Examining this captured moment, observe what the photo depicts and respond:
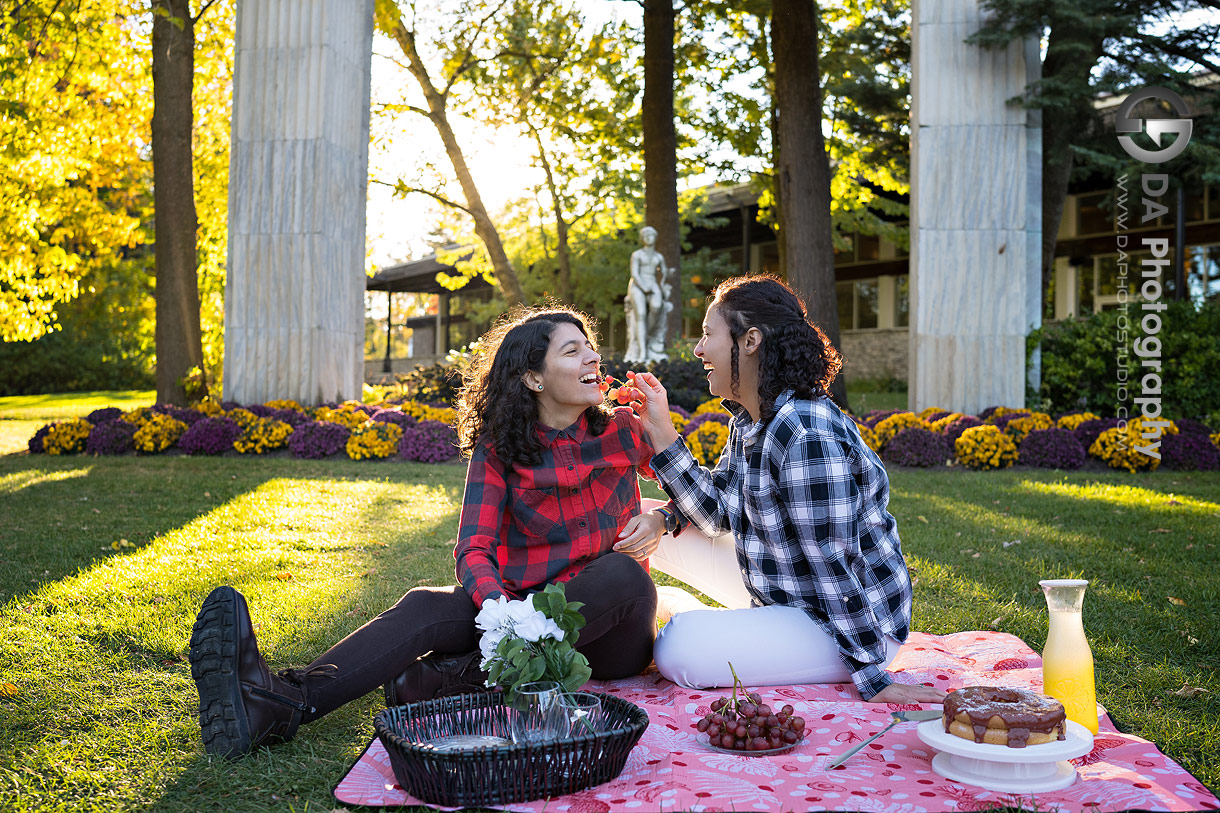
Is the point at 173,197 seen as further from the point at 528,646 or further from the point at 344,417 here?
the point at 528,646

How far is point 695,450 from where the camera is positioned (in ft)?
28.1

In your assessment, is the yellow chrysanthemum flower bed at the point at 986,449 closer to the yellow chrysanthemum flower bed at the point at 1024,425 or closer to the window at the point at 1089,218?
the yellow chrysanthemum flower bed at the point at 1024,425

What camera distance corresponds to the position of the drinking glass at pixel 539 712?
2348mm

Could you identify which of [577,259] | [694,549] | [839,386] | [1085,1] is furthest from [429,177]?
[694,549]

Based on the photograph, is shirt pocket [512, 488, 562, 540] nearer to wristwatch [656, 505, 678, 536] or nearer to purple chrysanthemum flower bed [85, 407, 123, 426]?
wristwatch [656, 505, 678, 536]

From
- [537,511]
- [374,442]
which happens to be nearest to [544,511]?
[537,511]

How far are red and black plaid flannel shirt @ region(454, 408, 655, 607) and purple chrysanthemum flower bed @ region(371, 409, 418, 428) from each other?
274 inches

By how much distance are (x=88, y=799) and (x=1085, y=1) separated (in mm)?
12012

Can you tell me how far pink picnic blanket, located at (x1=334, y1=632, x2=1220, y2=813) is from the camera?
2260 millimetres

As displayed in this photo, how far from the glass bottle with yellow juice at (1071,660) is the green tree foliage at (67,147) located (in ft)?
36.3

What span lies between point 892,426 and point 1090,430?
5.63 ft

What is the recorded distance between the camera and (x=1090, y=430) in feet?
29.1

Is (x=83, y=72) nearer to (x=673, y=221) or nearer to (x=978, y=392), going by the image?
(x=673, y=221)

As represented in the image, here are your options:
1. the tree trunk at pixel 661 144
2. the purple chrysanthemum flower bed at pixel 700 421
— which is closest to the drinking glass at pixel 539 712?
the purple chrysanthemum flower bed at pixel 700 421
